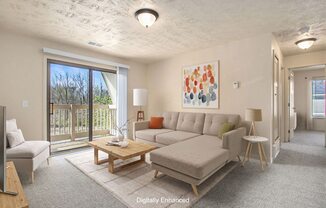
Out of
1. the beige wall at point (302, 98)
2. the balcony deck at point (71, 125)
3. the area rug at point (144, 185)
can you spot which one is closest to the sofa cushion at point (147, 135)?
the area rug at point (144, 185)

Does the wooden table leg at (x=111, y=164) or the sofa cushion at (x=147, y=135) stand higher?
the sofa cushion at (x=147, y=135)

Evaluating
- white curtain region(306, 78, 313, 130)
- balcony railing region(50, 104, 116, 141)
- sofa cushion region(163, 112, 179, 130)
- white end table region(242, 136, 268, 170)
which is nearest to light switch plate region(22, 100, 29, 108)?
balcony railing region(50, 104, 116, 141)

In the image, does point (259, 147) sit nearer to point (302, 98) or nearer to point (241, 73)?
point (241, 73)

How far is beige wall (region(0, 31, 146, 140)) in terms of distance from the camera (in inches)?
117

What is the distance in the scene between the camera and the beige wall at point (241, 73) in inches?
121

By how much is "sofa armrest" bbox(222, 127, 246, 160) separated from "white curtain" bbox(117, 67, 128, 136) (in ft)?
10.2

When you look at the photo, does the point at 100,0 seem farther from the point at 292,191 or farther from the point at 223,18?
the point at 292,191

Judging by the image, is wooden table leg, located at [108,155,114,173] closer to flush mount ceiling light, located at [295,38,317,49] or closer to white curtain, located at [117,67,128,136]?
white curtain, located at [117,67,128,136]

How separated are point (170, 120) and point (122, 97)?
1.61 meters

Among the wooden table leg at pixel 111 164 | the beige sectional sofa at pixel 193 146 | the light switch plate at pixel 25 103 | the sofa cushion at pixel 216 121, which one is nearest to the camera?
the beige sectional sofa at pixel 193 146

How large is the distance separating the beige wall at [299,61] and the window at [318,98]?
2871 millimetres

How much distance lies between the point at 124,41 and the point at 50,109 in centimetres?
220

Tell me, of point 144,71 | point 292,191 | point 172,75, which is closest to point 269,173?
point 292,191

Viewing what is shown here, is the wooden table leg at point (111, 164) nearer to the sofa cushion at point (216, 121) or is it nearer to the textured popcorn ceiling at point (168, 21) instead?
the sofa cushion at point (216, 121)
